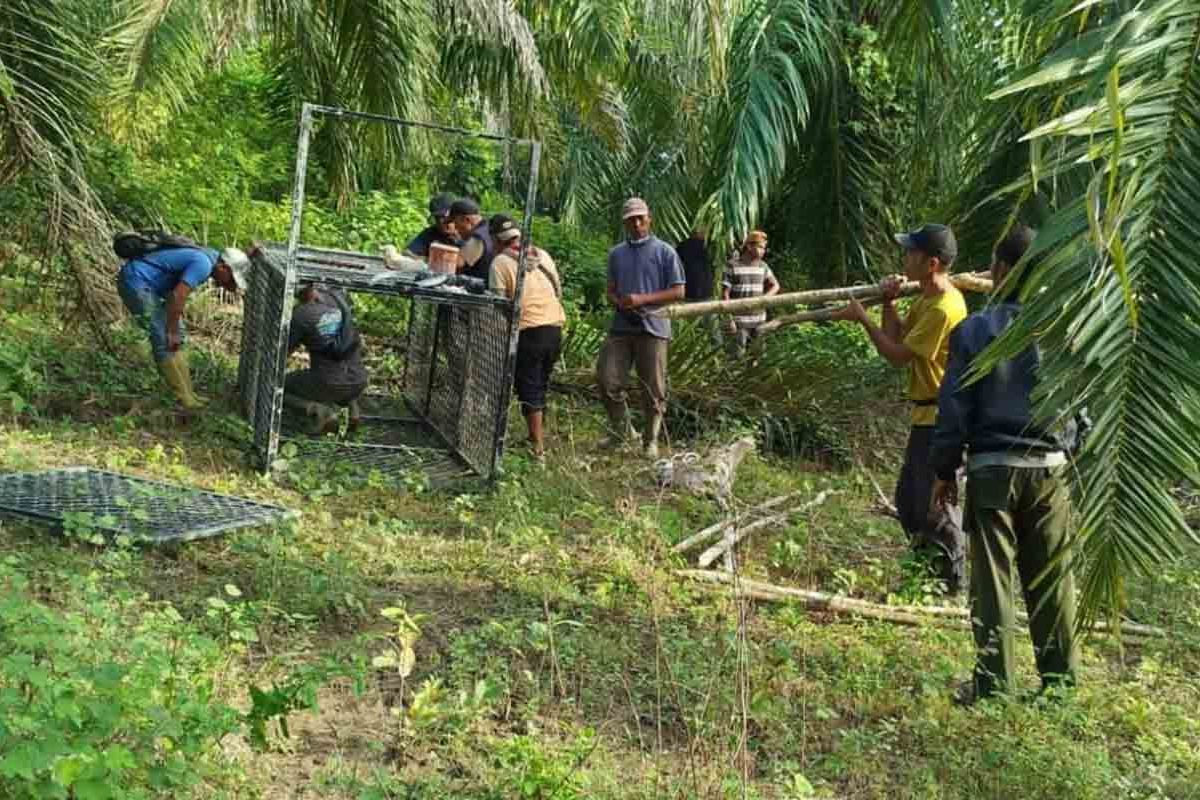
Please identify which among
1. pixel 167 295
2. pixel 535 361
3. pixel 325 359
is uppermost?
pixel 167 295

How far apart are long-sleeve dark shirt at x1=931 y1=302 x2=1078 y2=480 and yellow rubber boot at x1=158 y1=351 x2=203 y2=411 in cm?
560

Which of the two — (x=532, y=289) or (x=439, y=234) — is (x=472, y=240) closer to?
(x=439, y=234)

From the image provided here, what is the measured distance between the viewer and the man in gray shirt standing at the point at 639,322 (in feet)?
30.0

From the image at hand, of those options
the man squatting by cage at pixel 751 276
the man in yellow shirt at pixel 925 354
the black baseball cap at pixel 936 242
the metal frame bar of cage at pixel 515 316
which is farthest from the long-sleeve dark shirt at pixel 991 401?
the man squatting by cage at pixel 751 276

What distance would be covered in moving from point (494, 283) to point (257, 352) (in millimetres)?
1590

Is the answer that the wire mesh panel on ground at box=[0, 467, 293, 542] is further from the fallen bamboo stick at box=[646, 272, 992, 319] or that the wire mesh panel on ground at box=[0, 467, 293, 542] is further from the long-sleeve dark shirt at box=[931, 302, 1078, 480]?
the long-sleeve dark shirt at box=[931, 302, 1078, 480]

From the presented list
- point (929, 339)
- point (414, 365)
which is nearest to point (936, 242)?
point (929, 339)

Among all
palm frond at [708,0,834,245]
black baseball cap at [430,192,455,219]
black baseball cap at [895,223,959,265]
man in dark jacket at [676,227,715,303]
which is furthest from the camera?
man in dark jacket at [676,227,715,303]

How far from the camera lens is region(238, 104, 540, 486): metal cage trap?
25.7ft

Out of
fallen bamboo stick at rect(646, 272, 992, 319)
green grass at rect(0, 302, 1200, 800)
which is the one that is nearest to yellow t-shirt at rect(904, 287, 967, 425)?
fallen bamboo stick at rect(646, 272, 992, 319)

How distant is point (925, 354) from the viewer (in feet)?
21.1

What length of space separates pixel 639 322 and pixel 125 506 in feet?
12.5

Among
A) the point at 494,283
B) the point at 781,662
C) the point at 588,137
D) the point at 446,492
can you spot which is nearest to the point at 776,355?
the point at 494,283

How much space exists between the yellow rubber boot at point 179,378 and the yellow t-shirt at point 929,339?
16.1 ft
